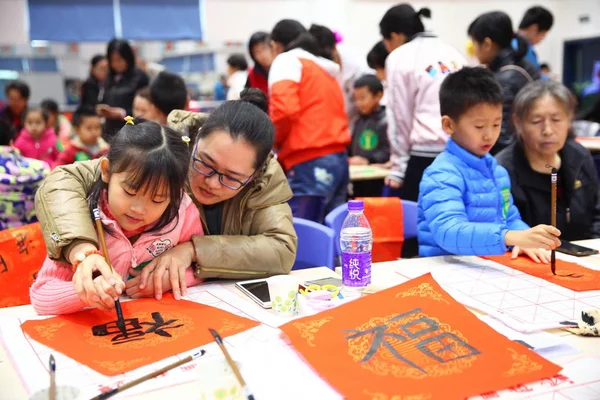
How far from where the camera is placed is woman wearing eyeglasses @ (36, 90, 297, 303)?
Answer: 134cm

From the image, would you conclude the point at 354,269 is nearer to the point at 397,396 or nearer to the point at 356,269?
the point at 356,269

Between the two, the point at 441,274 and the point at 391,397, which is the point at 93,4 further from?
the point at 391,397

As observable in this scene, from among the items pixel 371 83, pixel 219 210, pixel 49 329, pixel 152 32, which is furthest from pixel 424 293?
pixel 152 32

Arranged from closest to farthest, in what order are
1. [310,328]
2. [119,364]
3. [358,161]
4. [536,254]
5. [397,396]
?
[397,396] < [119,364] < [310,328] < [536,254] < [358,161]

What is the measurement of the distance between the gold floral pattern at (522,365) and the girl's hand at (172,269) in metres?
0.75

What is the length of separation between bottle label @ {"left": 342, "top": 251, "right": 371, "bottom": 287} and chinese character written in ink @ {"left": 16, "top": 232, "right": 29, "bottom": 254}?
876 mm

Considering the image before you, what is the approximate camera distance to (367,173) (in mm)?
3557

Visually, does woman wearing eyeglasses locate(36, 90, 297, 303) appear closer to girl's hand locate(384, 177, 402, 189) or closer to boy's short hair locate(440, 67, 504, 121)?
boy's short hair locate(440, 67, 504, 121)

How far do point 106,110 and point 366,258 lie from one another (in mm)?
2889

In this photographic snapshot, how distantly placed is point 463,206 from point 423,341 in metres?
0.79

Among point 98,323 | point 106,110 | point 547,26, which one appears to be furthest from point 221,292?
point 547,26

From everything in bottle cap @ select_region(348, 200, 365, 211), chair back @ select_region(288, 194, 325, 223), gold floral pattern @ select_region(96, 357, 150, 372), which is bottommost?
chair back @ select_region(288, 194, 325, 223)

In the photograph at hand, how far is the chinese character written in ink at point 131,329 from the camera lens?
1128 mm

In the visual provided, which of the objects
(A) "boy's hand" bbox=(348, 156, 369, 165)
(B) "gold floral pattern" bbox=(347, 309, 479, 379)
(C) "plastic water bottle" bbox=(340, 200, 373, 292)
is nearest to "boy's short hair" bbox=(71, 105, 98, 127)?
(A) "boy's hand" bbox=(348, 156, 369, 165)
